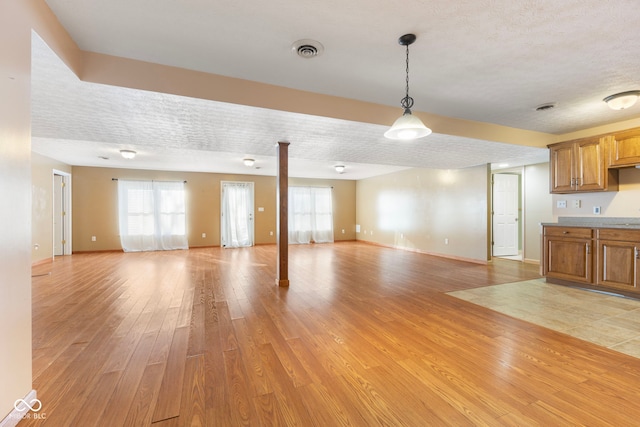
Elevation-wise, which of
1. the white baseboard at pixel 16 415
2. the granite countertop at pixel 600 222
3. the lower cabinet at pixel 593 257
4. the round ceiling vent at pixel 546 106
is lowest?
the white baseboard at pixel 16 415

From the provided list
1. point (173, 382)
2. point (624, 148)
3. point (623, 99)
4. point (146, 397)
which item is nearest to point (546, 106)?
point (623, 99)

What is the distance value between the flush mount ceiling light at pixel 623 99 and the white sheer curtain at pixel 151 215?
9265 millimetres

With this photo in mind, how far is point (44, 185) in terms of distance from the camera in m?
5.91

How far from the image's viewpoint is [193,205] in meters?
8.52

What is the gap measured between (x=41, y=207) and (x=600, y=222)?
408 inches

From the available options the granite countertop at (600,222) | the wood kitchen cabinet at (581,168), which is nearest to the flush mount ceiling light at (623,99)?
the wood kitchen cabinet at (581,168)

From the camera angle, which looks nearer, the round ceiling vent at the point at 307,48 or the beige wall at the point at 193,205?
the round ceiling vent at the point at 307,48

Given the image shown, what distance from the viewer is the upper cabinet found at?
11.6ft

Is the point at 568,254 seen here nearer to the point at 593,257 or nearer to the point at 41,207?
the point at 593,257

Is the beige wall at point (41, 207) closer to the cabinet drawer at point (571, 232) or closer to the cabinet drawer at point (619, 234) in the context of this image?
the cabinet drawer at point (571, 232)

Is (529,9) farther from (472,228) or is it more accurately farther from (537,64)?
(472,228)

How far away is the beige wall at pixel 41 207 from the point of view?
18.0 feet


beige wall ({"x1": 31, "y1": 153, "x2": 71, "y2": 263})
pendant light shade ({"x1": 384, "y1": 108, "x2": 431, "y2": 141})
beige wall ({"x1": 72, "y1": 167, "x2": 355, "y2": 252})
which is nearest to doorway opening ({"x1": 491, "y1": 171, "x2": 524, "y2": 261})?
beige wall ({"x1": 72, "y1": 167, "x2": 355, "y2": 252})

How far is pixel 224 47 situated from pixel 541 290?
5031 millimetres
